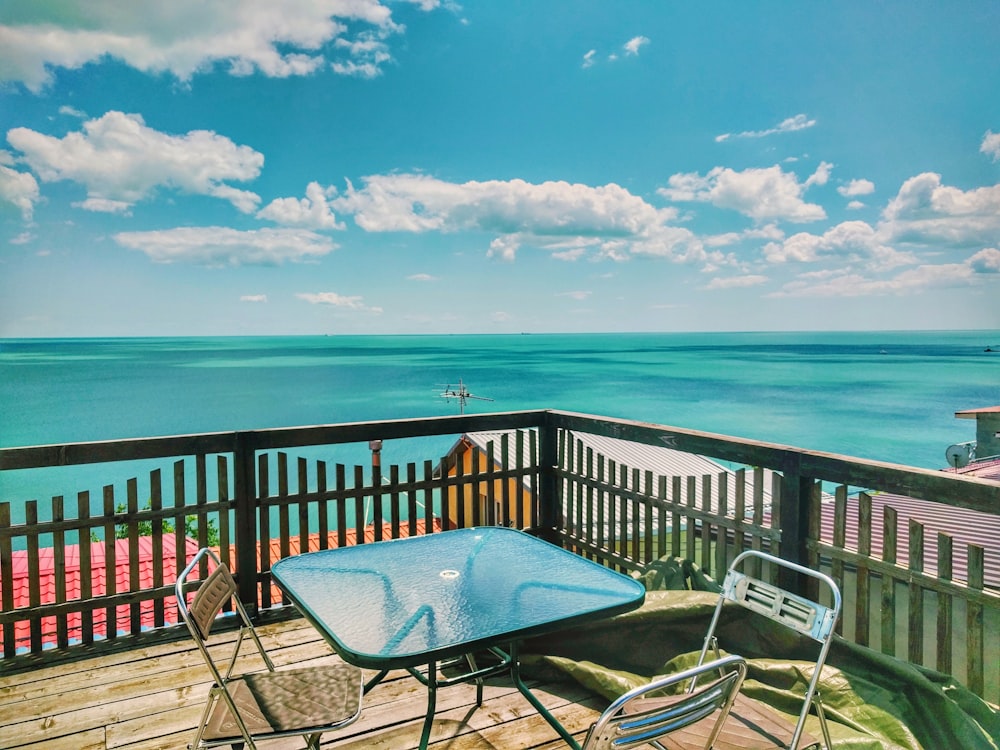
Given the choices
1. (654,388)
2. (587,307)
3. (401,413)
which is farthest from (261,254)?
(654,388)

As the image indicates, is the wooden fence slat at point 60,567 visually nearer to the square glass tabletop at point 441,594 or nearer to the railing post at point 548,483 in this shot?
the square glass tabletop at point 441,594

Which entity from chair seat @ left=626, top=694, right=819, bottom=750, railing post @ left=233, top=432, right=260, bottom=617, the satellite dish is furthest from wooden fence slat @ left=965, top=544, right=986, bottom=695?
the satellite dish

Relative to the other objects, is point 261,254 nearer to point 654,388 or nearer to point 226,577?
point 654,388

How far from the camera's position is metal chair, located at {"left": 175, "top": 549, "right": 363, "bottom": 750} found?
6.02 ft

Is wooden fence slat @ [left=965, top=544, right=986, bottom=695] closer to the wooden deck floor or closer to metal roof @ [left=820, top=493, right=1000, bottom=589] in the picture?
metal roof @ [left=820, top=493, right=1000, bottom=589]

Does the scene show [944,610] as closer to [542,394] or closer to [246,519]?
[246,519]

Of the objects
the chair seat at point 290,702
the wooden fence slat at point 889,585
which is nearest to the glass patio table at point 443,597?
the chair seat at point 290,702

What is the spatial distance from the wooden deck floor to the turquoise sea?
5155 centimetres

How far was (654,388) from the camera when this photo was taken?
3976 inches

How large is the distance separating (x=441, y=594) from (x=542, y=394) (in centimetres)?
9135

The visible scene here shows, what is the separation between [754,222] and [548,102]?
1929 inches

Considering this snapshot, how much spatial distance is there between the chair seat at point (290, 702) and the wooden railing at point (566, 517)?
992 mm

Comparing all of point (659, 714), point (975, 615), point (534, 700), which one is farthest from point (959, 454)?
point (659, 714)

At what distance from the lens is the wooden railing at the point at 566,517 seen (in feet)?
8.05
